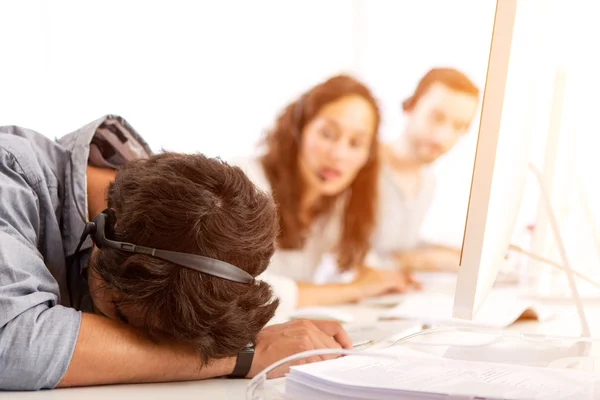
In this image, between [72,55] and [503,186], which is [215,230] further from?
[72,55]

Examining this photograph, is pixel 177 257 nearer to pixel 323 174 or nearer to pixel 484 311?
pixel 484 311

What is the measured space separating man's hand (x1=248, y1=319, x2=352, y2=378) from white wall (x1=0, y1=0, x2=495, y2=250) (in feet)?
7.45

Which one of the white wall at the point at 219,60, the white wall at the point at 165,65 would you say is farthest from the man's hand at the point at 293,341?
the white wall at the point at 165,65

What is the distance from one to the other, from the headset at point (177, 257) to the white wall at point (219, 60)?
2392 millimetres

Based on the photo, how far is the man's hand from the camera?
2.80ft

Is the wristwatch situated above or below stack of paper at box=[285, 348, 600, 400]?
below

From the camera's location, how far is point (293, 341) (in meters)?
0.88

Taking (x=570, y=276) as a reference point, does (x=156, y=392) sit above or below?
below

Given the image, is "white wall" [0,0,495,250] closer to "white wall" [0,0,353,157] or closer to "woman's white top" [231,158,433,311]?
"white wall" [0,0,353,157]


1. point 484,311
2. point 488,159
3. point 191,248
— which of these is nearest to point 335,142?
point 484,311

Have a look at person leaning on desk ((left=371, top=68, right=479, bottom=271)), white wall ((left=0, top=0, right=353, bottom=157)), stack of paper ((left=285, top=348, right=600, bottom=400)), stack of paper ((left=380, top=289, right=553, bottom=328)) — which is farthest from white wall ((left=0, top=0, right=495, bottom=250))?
stack of paper ((left=285, top=348, right=600, bottom=400))

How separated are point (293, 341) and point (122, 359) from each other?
8.9 inches

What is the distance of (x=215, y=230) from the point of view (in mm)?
747

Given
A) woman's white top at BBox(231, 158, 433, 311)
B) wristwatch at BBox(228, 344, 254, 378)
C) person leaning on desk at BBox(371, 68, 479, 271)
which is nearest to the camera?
wristwatch at BBox(228, 344, 254, 378)
